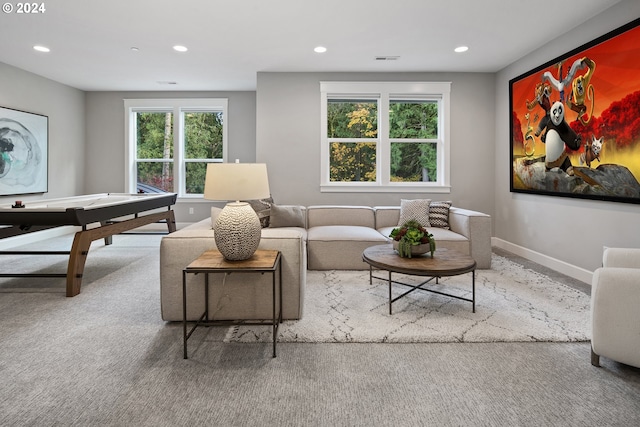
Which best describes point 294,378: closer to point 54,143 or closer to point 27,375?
point 27,375

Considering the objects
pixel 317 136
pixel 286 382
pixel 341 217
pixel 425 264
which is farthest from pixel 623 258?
pixel 317 136

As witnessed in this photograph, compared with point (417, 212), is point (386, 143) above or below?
above

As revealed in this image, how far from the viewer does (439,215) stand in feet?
14.6

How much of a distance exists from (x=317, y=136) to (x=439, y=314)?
3.40 meters

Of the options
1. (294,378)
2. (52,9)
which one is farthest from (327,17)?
(294,378)

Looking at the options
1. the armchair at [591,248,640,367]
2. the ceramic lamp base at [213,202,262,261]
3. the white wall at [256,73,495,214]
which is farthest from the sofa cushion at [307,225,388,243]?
the armchair at [591,248,640,367]

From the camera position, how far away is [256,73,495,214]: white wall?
5.30 m

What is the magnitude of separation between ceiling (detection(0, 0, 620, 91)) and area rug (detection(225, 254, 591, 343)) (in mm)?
2535

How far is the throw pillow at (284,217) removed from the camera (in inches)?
172

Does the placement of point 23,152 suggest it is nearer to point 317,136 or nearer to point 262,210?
point 262,210

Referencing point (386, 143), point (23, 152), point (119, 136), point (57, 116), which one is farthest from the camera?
point (119, 136)

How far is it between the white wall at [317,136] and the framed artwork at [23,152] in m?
3.32

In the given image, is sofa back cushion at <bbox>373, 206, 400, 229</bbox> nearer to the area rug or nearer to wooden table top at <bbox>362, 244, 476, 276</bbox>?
the area rug

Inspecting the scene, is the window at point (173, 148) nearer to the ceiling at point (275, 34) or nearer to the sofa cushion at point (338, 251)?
the ceiling at point (275, 34)
